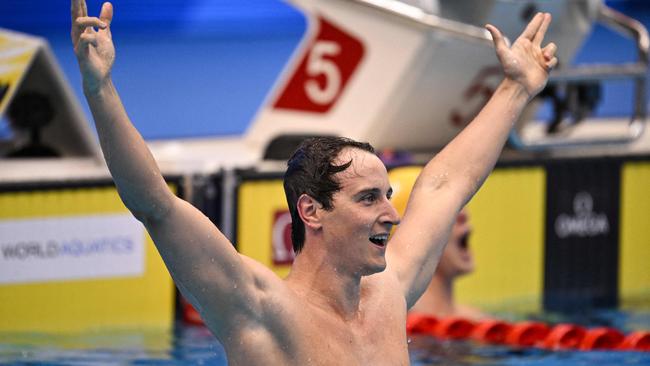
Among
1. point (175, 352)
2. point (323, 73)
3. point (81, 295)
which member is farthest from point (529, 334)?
point (323, 73)

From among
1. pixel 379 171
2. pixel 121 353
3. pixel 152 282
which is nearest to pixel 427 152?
pixel 152 282

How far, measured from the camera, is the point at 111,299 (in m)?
5.68

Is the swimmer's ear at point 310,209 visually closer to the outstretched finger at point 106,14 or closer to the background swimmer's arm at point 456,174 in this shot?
the background swimmer's arm at point 456,174

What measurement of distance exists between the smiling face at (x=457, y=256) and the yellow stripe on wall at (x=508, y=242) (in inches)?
47.1

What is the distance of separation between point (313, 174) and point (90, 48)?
2.13 feet

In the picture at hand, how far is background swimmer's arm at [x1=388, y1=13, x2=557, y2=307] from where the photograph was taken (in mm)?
3182

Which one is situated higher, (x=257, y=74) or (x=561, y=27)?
(x=561, y=27)

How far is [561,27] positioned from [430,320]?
94.6 inches

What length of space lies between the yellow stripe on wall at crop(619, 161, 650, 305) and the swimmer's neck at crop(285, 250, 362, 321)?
4355mm

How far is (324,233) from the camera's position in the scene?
9.55 feet

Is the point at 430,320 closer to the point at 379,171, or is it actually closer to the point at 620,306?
the point at 620,306

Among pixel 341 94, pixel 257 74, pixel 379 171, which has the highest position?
pixel 379 171

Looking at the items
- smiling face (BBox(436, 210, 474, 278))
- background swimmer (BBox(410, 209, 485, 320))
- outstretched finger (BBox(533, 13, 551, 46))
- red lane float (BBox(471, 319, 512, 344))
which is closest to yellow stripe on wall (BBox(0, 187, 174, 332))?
background swimmer (BBox(410, 209, 485, 320))

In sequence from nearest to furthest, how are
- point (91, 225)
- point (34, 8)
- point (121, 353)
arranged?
point (121, 353) < point (91, 225) < point (34, 8)
